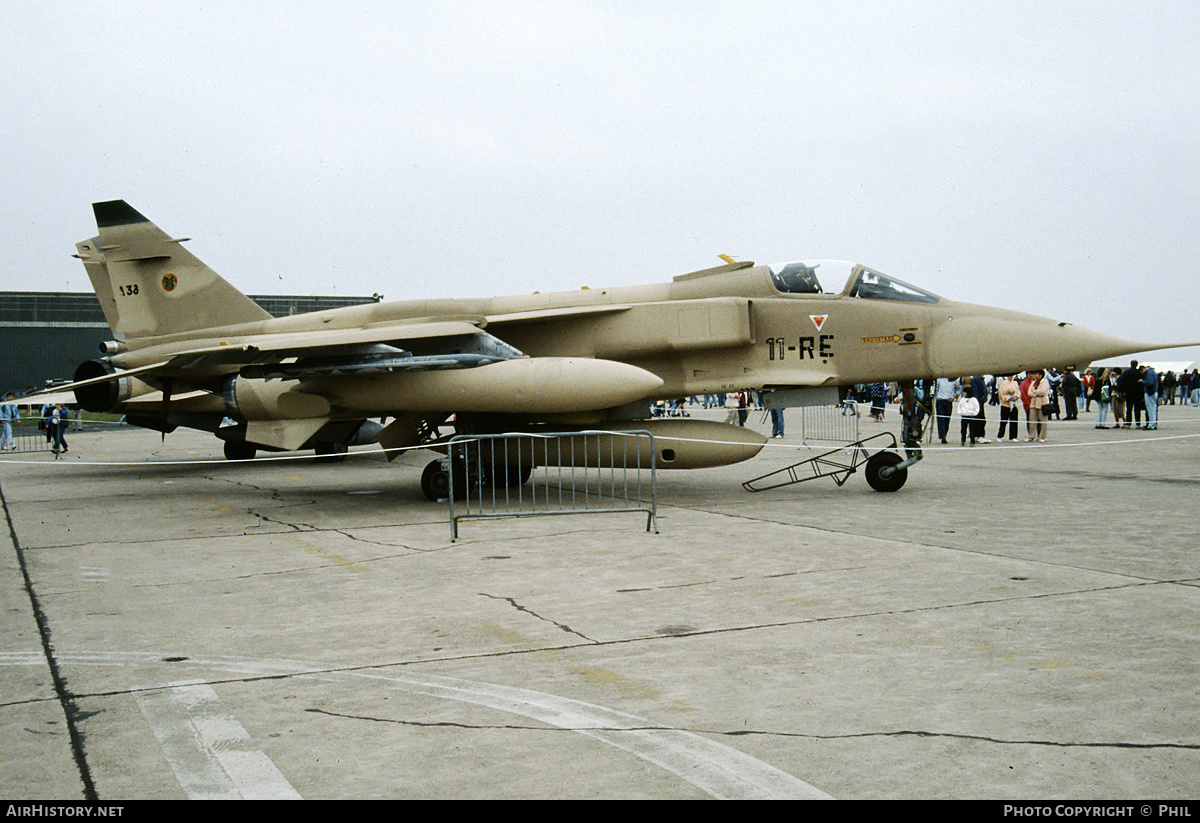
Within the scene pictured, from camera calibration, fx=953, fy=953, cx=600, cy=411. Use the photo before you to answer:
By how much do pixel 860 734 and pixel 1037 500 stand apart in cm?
792

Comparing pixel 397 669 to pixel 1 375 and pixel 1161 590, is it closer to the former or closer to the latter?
pixel 1161 590

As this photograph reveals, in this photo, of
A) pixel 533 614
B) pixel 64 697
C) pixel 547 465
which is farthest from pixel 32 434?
pixel 64 697

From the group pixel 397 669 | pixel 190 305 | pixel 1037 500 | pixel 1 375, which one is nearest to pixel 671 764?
pixel 397 669

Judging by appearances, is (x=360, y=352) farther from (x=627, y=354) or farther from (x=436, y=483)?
(x=627, y=354)

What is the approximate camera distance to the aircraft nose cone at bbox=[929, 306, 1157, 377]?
10477mm

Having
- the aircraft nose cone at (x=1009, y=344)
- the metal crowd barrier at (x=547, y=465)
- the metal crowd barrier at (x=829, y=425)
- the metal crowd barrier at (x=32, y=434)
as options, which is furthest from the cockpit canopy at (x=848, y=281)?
the metal crowd barrier at (x=32, y=434)

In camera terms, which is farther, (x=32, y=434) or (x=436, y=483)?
(x=32, y=434)

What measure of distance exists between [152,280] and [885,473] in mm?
11138

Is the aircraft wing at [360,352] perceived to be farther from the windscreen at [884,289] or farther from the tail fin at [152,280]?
the windscreen at [884,289]

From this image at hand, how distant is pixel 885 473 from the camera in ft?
37.5

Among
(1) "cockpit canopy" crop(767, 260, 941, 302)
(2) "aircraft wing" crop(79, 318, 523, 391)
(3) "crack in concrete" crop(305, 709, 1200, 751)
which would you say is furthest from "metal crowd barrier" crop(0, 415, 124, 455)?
(3) "crack in concrete" crop(305, 709, 1200, 751)

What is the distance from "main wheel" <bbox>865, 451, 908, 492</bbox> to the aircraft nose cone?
1.23 m

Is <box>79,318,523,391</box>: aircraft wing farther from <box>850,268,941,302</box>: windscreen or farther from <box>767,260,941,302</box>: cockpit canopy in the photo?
<box>850,268,941,302</box>: windscreen

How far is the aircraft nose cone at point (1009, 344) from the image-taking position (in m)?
10.5
